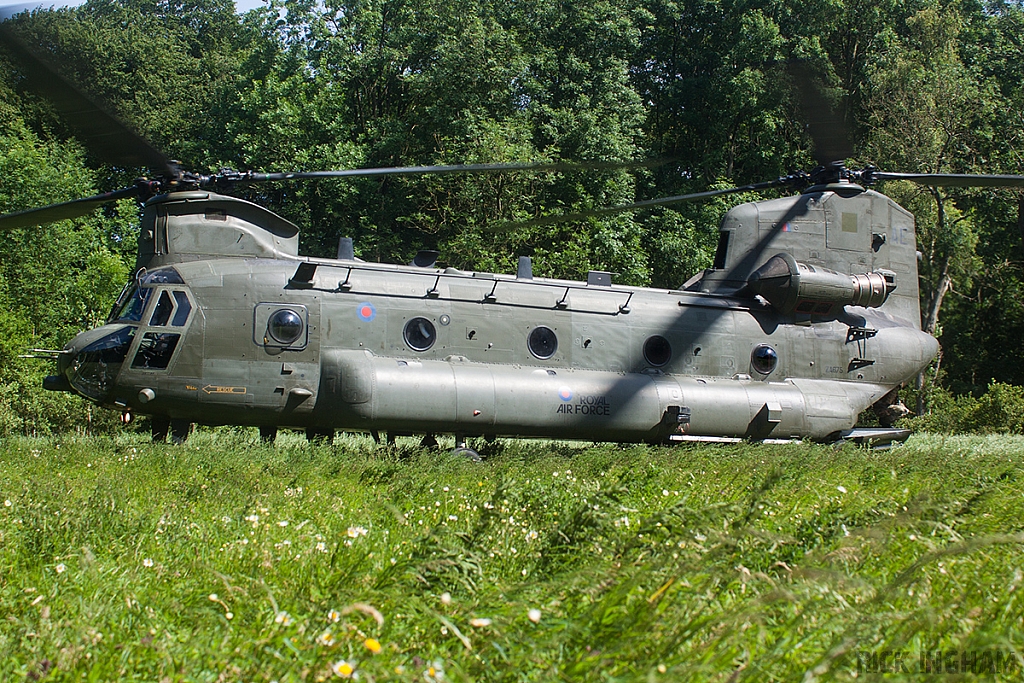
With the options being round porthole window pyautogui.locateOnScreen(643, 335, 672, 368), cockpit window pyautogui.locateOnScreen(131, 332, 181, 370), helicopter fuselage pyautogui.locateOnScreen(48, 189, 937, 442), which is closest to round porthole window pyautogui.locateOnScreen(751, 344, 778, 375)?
helicopter fuselage pyautogui.locateOnScreen(48, 189, 937, 442)

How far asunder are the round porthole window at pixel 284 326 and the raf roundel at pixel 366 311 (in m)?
0.81

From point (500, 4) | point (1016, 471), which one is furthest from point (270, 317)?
point (500, 4)

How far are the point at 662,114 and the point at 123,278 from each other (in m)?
24.8

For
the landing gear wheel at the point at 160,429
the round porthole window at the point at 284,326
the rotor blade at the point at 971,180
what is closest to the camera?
the round porthole window at the point at 284,326

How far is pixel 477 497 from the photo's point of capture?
692cm

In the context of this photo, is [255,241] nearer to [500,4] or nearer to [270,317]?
[270,317]

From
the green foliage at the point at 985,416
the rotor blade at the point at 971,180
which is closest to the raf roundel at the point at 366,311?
the rotor blade at the point at 971,180

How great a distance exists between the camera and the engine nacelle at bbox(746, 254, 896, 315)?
44.0ft

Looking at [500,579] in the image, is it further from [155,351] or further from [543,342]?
[543,342]

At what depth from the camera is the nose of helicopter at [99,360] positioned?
415 inches

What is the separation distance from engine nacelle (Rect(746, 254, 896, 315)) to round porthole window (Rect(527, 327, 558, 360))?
12.4 ft

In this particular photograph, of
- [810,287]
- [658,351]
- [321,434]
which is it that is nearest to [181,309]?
[321,434]

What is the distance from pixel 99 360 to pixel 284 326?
224 centimetres

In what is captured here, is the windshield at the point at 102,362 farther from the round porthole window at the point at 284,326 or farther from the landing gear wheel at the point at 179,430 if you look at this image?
the round porthole window at the point at 284,326
